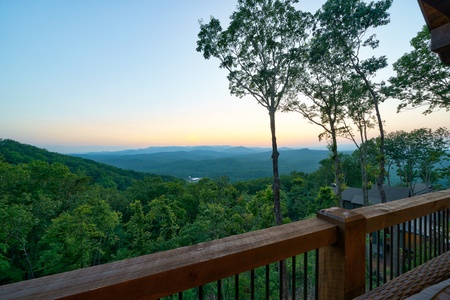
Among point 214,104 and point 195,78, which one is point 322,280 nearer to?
point 195,78

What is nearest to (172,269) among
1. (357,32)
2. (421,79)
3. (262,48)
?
(262,48)

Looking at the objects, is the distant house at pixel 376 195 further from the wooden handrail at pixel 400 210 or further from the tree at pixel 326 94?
the wooden handrail at pixel 400 210

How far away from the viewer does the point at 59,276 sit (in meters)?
0.52

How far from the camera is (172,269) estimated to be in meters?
0.55

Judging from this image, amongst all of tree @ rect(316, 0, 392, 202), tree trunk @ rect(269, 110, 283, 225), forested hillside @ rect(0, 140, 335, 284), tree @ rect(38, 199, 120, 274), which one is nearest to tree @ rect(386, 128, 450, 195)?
forested hillside @ rect(0, 140, 335, 284)

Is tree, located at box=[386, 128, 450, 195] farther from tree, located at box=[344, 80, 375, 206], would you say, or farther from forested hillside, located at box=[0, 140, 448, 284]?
tree, located at box=[344, 80, 375, 206]

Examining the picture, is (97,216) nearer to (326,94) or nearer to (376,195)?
(326,94)

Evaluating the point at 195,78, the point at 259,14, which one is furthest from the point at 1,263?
the point at 259,14

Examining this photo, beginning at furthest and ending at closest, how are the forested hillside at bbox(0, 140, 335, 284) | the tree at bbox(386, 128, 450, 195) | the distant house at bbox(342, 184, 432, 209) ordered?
the distant house at bbox(342, 184, 432, 209) → the tree at bbox(386, 128, 450, 195) → the forested hillside at bbox(0, 140, 335, 284)

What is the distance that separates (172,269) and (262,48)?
402 inches

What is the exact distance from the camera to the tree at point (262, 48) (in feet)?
28.8

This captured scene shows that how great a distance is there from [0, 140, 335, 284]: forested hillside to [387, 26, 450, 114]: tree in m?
7.28

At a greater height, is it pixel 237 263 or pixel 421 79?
pixel 421 79

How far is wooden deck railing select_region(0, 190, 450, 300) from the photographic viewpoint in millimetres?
486
